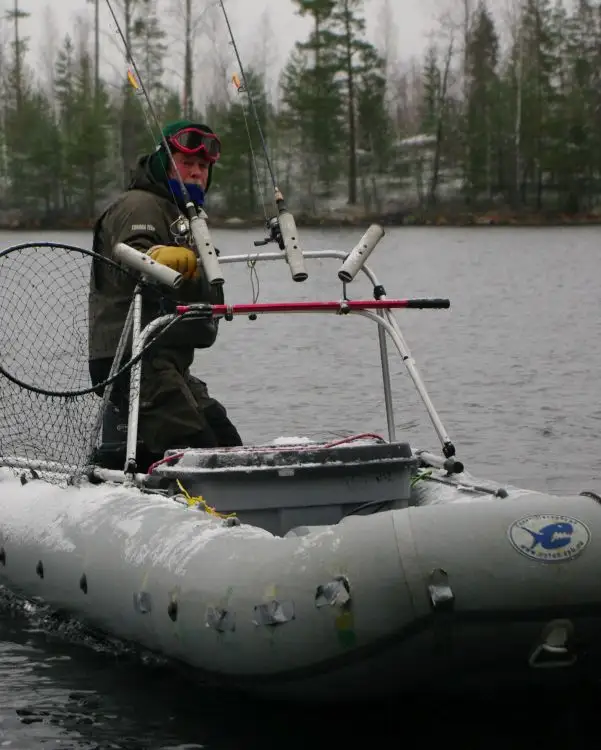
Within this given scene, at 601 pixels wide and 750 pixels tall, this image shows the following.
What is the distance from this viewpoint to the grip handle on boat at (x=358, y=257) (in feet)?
24.4

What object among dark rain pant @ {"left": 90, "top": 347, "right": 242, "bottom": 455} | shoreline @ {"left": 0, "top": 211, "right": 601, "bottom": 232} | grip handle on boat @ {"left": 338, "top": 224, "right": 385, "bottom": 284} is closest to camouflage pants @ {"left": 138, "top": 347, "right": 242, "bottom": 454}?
dark rain pant @ {"left": 90, "top": 347, "right": 242, "bottom": 455}

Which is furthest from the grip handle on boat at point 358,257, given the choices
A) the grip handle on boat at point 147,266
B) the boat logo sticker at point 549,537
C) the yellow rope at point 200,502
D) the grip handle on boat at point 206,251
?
the boat logo sticker at point 549,537

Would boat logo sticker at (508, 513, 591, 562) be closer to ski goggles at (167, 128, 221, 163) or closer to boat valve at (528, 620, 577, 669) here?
boat valve at (528, 620, 577, 669)

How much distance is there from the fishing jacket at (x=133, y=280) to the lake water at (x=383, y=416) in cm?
139

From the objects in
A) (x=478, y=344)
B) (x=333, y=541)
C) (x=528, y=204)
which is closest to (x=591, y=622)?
(x=333, y=541)

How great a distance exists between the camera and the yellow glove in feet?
23.8

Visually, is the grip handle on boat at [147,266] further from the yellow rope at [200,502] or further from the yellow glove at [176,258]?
the yellow rope at [200,502]

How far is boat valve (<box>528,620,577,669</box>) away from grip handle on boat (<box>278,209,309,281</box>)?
2.19 metres

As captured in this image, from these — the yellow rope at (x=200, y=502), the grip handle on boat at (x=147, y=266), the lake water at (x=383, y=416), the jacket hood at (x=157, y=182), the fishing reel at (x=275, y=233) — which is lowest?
the lake water at (x=383, y=416)

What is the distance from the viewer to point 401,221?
7406cm

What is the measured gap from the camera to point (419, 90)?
121 m

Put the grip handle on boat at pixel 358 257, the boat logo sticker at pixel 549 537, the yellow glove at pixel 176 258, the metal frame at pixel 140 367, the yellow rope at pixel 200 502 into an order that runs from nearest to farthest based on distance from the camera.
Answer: the boat logo sticker at pixel 549 537
the yellow rope at pixel 200 502
the metal frame at pixel 140 367
the yellow glove at pixel 176 258
the grip handle on boat at pixel 358 257

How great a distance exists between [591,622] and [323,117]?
7951cm

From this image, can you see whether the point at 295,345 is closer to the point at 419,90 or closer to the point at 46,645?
the point at 46,645
